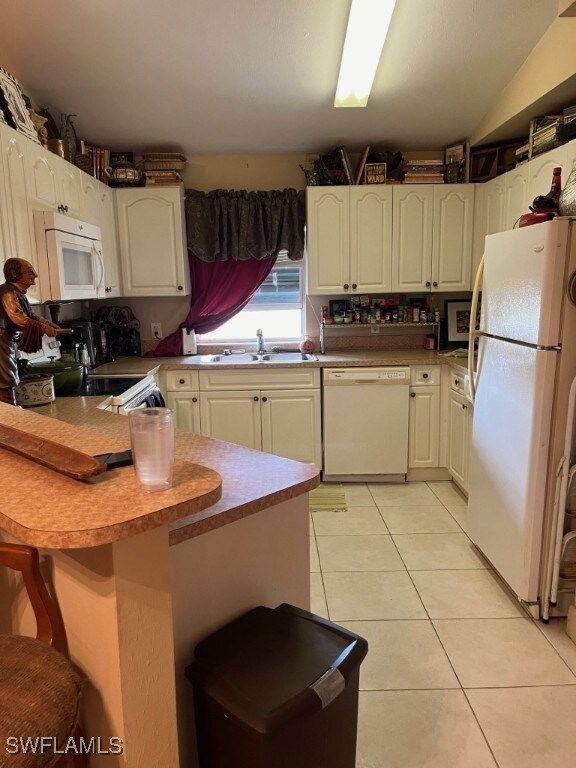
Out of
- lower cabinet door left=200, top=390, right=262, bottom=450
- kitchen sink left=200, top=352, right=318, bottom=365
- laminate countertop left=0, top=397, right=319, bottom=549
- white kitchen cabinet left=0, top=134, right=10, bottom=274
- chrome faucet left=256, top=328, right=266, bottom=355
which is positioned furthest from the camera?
chrome faucet left=256, top=328, right=266, bottom=355

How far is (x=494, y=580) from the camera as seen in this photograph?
8.34ft

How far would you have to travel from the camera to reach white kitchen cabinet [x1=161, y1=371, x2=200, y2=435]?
3.64 m

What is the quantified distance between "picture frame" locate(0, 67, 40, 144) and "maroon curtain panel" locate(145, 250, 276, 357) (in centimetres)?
158

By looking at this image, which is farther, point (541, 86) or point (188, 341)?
point (188, 341)

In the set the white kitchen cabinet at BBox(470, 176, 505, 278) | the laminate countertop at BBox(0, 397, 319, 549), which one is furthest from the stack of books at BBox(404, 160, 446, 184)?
the laminate countertop at BBox(0, 397, 319, 549)

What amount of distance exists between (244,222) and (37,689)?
11.1 feet

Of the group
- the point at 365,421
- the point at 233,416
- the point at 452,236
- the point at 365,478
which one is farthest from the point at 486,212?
the point at 233,416

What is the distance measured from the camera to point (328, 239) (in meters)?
3.71

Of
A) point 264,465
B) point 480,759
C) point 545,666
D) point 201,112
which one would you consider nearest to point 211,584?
point 264,465

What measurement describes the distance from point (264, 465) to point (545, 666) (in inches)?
55.5

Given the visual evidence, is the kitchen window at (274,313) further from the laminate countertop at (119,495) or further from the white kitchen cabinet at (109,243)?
the laminate countertop at (119,495)

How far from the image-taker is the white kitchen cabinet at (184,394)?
364cm

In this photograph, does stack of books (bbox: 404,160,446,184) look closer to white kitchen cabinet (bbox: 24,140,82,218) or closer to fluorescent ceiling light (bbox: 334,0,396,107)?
fluorescent ceiling light (bbox: 334,0,396,107)

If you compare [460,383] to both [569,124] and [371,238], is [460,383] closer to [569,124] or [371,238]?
[371,238]
